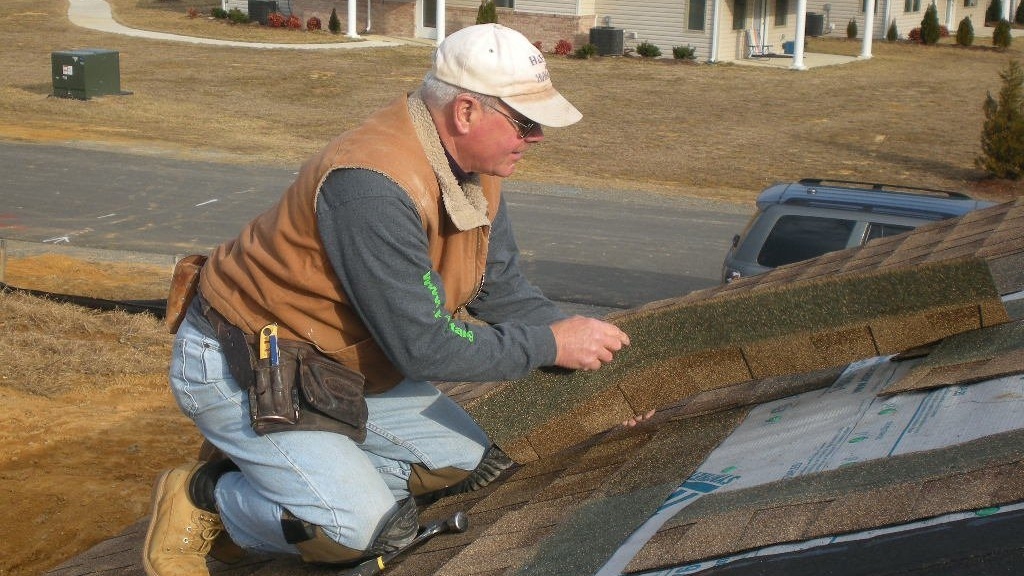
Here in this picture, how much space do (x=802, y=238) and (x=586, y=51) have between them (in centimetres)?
2703

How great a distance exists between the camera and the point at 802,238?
956 cm

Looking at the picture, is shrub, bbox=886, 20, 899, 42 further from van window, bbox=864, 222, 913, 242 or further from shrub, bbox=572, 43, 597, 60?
van window, bbox=864, 222, 913, 242

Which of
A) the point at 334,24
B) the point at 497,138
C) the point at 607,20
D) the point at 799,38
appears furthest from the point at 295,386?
the point at 334,24

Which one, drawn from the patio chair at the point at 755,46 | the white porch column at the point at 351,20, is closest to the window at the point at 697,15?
the patio chair at the point at 755,46

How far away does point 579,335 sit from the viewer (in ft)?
10.7

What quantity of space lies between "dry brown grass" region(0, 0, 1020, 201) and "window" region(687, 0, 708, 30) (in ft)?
6.84

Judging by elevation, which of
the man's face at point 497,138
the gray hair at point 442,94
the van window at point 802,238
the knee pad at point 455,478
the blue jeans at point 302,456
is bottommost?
the van window at point 802,238

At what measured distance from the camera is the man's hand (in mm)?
3258

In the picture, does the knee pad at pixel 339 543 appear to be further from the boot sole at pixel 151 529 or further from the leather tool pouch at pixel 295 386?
the boot sole at pixel 151 529

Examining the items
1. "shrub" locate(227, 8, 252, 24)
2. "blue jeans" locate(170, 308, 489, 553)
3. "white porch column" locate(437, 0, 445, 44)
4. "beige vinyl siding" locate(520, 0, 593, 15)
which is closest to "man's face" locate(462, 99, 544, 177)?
"blue jeans" locate(170, 308, 489, 553)

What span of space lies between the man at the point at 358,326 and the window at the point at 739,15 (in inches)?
1379

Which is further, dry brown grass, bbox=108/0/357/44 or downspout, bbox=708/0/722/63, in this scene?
dry brown grass, bbox=108/0/357/44

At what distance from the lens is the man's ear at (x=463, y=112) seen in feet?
9.78

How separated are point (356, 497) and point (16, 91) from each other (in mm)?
25790
